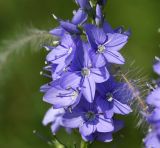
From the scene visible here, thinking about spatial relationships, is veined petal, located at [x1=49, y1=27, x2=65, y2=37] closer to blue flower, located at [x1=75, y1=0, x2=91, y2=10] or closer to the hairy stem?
blue flower, located at [x1=75, y1=0, x2=91, y2=10]

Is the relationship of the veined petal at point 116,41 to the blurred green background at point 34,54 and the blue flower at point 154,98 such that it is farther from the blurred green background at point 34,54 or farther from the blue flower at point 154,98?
the blurred green background at point 34,54

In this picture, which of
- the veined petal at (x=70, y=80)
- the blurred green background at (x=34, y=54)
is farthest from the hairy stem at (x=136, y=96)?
the blurred green background at (x=34, y=54)

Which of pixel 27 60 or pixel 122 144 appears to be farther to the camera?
pixel 27 60

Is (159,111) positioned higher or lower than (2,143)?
higher

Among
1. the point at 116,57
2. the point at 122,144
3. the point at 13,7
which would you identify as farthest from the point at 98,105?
the point at 13,7

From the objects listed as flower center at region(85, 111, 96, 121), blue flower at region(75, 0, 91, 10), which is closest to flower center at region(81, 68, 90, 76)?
flower center at region(85, 111, 96, 121)

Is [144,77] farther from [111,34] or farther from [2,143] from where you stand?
[2,143]
